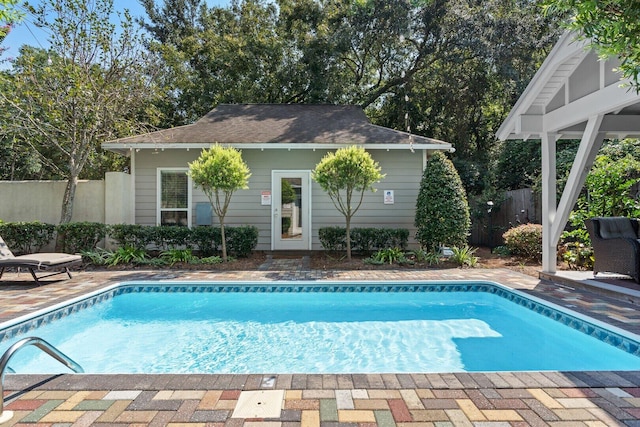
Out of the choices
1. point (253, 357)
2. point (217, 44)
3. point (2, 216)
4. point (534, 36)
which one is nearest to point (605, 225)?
point (253, 357)

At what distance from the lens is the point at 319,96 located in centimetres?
1753

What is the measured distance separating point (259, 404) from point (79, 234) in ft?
27.9

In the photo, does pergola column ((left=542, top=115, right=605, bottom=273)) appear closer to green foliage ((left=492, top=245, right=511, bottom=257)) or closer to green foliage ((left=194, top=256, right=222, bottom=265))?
green foliage ((left=492, top=245, right=511, bottom=257))

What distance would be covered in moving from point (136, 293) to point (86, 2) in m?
7.99

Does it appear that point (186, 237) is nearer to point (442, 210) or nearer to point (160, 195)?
point (160, 195)

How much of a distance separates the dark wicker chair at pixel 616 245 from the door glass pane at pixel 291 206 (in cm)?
673

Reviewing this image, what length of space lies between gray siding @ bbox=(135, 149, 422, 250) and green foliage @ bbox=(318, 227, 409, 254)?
0.99 metres

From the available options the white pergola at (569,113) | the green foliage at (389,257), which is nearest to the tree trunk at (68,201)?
the green foliage at (389,257)

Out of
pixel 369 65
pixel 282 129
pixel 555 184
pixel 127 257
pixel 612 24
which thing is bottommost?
pixel 127 257

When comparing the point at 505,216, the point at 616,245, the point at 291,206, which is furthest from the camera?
the point at 505,216

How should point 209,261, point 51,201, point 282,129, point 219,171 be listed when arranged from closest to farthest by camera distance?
point 219,171 → point 209,261 → point 51,201 → point 282,129

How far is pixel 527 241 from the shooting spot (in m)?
9.31

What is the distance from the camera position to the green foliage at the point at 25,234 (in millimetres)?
9117

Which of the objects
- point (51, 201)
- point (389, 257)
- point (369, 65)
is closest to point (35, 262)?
point (51, 201)
